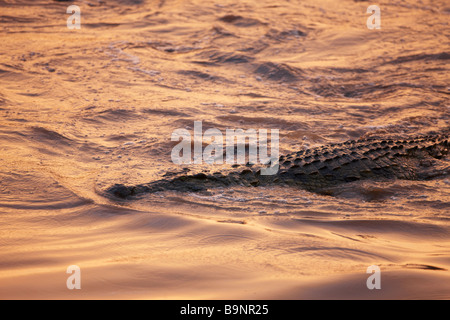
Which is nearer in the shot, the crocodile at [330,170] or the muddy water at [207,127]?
the muddy water at [207,127]

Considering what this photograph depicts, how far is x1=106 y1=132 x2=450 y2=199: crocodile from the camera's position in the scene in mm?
4113

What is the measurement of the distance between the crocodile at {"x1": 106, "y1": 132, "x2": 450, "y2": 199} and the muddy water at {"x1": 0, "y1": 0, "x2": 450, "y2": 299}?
15 centimetres

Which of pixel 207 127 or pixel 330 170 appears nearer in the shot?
pixel 330 170

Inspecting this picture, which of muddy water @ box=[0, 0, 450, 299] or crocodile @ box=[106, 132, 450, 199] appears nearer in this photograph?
muddy water @ box=[0, 0, 450, 299]

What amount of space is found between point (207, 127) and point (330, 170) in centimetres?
195

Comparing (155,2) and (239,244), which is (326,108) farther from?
(155,2)

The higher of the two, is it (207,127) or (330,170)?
(207,127)

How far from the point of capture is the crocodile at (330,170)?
4113mm

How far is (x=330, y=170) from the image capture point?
447 centimetres

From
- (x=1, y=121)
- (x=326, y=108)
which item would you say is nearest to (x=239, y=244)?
(x=1, y=121)

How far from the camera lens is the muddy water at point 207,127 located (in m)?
2.62

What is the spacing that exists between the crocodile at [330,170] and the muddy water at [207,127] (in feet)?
0.48

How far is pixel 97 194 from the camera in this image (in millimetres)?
3873
